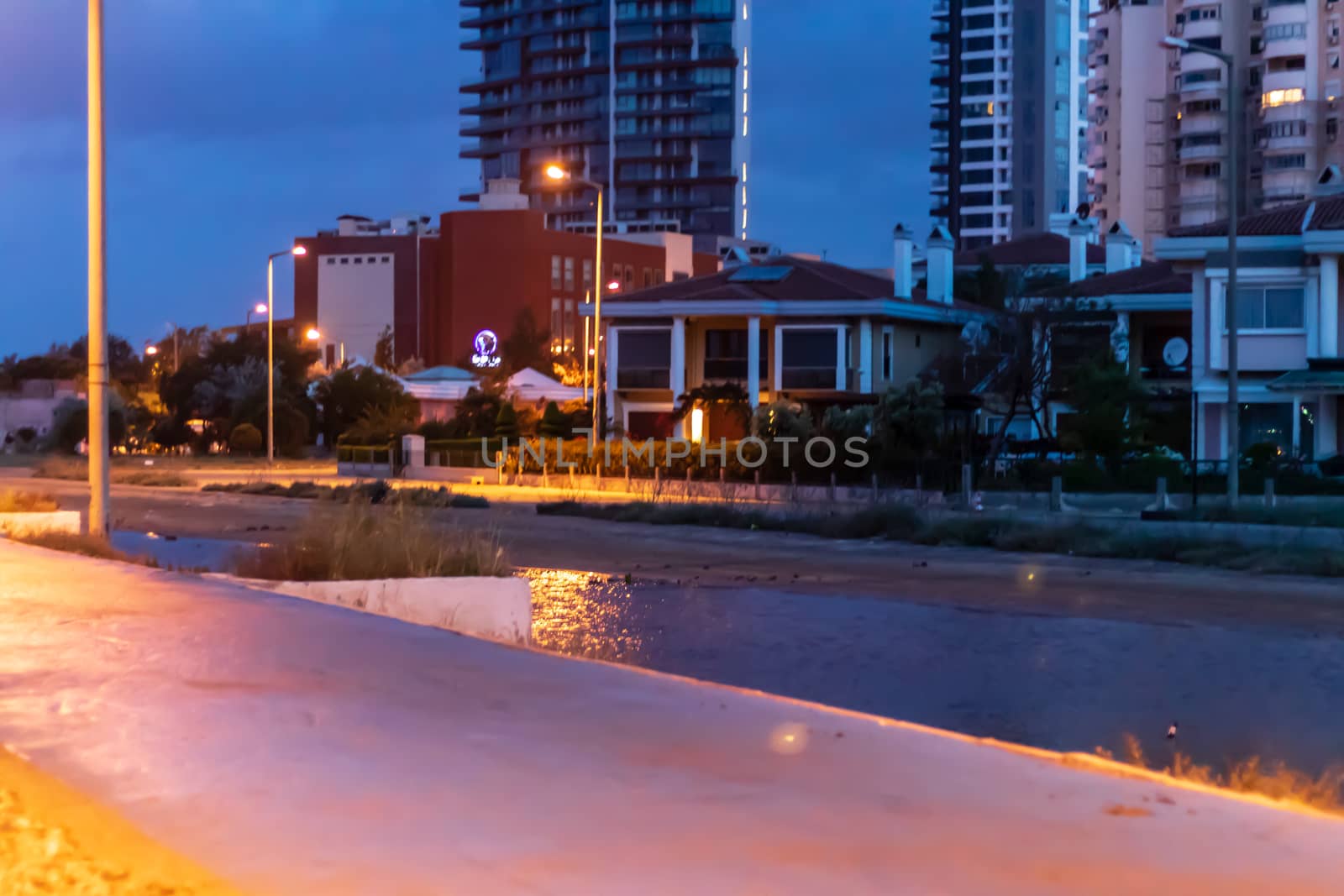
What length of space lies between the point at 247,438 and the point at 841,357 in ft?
97.8

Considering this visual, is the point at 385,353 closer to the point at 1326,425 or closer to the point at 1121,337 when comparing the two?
the point at 1121,337

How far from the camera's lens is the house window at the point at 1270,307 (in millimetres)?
42625

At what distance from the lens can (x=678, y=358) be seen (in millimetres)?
56688

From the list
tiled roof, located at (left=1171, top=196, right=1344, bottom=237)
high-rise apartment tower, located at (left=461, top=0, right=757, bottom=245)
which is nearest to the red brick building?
high-rise apartment tower, located at (left=461, top=0, right=757, bottom=245)

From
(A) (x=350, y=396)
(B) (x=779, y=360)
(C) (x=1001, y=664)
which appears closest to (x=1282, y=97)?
(B) (x=779, y=360)

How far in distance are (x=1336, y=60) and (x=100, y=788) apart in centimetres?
10650

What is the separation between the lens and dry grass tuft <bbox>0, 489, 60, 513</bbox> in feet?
78.0

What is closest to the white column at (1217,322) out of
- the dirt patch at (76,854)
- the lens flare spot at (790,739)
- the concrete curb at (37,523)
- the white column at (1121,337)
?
the white column at (1121,337)

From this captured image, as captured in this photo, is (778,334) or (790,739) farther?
(778,334)

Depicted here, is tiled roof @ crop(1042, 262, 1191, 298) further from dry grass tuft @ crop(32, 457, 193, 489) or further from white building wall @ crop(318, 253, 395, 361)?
white building wall @ crop(318, 253, 395, 361)

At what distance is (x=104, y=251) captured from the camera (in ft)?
58.7

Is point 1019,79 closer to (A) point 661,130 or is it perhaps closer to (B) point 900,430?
(A) point 661,130

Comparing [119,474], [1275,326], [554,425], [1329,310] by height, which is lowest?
[119,474]

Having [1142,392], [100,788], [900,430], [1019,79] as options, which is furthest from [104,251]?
[1019,79]
